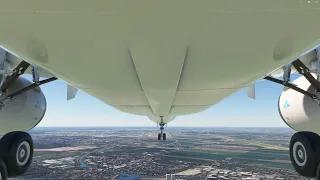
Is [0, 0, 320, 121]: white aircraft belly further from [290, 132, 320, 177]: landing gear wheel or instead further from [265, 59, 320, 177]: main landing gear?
[290, 132, 320, 177]: landing gear wheel

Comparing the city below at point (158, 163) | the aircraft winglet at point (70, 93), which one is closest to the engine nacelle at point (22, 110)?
the aircraft winglet at point (70, 93)

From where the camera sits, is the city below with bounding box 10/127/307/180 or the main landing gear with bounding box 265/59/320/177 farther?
the city below with bounding box 10/127/307/180

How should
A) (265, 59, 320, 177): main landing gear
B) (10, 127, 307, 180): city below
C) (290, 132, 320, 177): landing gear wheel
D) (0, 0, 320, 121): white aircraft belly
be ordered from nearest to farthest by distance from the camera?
(0, 0, 320, 121): white aircraft belly → (265, 59, 320, 177): main landing gear → (290, 132, 320, 177): landing gear wheel → (10, 127, 307, 180): city below

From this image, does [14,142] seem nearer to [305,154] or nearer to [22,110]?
[22,110]

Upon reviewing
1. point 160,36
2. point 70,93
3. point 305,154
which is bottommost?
point 305,154

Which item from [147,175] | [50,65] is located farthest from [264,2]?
[147,175]

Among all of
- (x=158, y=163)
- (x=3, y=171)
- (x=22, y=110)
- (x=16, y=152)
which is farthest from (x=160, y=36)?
(x=158, y=163)

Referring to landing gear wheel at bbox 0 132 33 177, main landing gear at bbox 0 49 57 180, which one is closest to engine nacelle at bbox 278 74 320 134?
main landing gear at bbox 0 49 57 180
